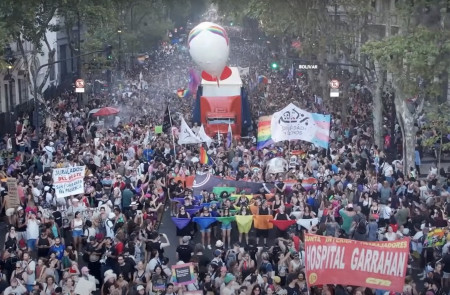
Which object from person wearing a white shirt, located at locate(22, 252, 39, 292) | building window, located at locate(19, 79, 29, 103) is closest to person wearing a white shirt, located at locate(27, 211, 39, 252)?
person wearing a white shirt, located at locate(22, 252, 39, 292)

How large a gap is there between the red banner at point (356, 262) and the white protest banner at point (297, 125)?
455 inches

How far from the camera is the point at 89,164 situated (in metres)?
24.7

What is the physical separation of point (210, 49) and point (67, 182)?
15256 millimetres

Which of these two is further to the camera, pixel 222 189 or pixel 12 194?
pixel 222 189

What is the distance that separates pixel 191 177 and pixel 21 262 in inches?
344

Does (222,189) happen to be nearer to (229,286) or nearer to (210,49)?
(229,286)

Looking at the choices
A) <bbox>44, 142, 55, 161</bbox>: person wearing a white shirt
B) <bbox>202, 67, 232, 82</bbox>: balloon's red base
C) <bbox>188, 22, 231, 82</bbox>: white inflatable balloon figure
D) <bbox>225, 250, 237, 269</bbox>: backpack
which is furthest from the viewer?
<bbox>202, 67, 232, 82</bbox>: balloon's red base

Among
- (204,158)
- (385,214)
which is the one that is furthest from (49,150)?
(385,214)

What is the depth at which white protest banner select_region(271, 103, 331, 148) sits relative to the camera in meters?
25.1

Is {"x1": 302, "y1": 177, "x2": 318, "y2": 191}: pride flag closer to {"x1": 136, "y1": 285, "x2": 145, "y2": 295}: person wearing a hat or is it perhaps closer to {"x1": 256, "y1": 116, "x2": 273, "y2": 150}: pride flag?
{"x1": 256, "y1": 116, "x2": 273, "y2": 150}: pride flag

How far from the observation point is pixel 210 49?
3378cm

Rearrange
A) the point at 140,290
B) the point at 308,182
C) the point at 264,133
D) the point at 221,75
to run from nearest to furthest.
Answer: the point at 140,290
the point at 308,182
the point at 264,133
the point at 221,75

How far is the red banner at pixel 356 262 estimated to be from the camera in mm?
13414

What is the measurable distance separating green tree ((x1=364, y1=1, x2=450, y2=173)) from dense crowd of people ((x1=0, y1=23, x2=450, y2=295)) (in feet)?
5.88
